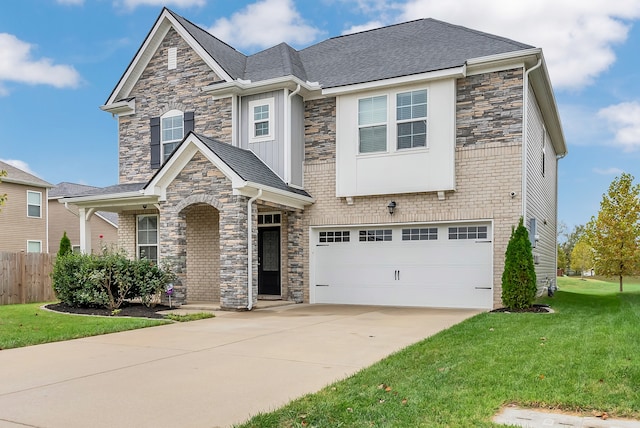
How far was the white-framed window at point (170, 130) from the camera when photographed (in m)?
15.2

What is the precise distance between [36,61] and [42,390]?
27.9 meters

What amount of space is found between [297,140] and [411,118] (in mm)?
3234

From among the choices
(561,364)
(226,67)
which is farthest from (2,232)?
(561,364)

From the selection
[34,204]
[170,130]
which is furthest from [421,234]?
[34,204]

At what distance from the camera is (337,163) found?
13.7 meters

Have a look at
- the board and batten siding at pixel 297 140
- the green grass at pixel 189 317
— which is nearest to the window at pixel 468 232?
the board and batten siding at pixel 297 140

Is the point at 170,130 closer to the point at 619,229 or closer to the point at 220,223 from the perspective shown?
the point at 220,223

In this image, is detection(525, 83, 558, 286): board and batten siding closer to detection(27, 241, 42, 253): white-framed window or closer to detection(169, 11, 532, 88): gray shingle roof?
detection(169, 11, 532, 88): gray shingle roof

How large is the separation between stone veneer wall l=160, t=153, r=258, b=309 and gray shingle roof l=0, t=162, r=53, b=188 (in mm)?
14927

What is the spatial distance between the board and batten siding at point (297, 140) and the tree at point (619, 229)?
1288 centimetres

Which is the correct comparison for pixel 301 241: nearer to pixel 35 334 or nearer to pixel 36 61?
pixel 35 334

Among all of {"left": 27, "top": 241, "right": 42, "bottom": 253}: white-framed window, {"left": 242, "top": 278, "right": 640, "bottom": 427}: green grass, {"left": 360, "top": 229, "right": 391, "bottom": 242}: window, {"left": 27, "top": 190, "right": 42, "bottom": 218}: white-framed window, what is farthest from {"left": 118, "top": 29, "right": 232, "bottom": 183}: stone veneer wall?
{"left": 27, "top": 241, "right": 42, "bottom": 253}: white-framed window

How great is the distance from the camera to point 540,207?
15.1m

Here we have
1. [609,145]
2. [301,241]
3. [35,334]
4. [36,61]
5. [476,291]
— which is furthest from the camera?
[36,61]
